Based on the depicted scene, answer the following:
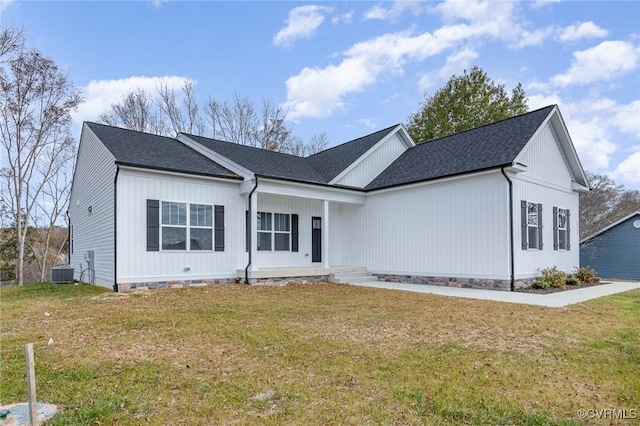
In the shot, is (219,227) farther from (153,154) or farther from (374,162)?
(374,162)

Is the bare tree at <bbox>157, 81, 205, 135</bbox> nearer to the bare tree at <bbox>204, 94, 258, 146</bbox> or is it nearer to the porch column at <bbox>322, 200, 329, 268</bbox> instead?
the bare tree at <bbox>204, 94, 258, 146</bbox>

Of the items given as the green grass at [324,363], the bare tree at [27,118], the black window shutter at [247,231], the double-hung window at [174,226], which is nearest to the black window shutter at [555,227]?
the green grass at [324,363]

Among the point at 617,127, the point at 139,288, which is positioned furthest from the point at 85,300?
the point at 617,127

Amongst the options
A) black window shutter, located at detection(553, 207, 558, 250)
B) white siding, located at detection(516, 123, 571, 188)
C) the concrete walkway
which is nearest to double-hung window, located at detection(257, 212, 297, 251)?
the concrete walkway

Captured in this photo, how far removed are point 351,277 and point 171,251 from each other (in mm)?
5544

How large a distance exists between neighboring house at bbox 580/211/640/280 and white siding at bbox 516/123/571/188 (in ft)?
28.4

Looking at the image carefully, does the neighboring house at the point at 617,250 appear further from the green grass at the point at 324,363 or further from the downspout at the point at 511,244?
the green grass at the point at 324,363

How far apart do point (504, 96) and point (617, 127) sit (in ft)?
30.7

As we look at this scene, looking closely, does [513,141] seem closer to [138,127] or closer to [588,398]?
[588,398]

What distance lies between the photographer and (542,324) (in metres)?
5.61

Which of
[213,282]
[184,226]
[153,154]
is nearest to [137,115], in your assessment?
[153,154]

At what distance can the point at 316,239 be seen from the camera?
526 inches

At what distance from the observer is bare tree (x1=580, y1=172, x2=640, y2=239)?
79.9ft

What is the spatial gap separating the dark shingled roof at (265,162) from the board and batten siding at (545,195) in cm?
622
